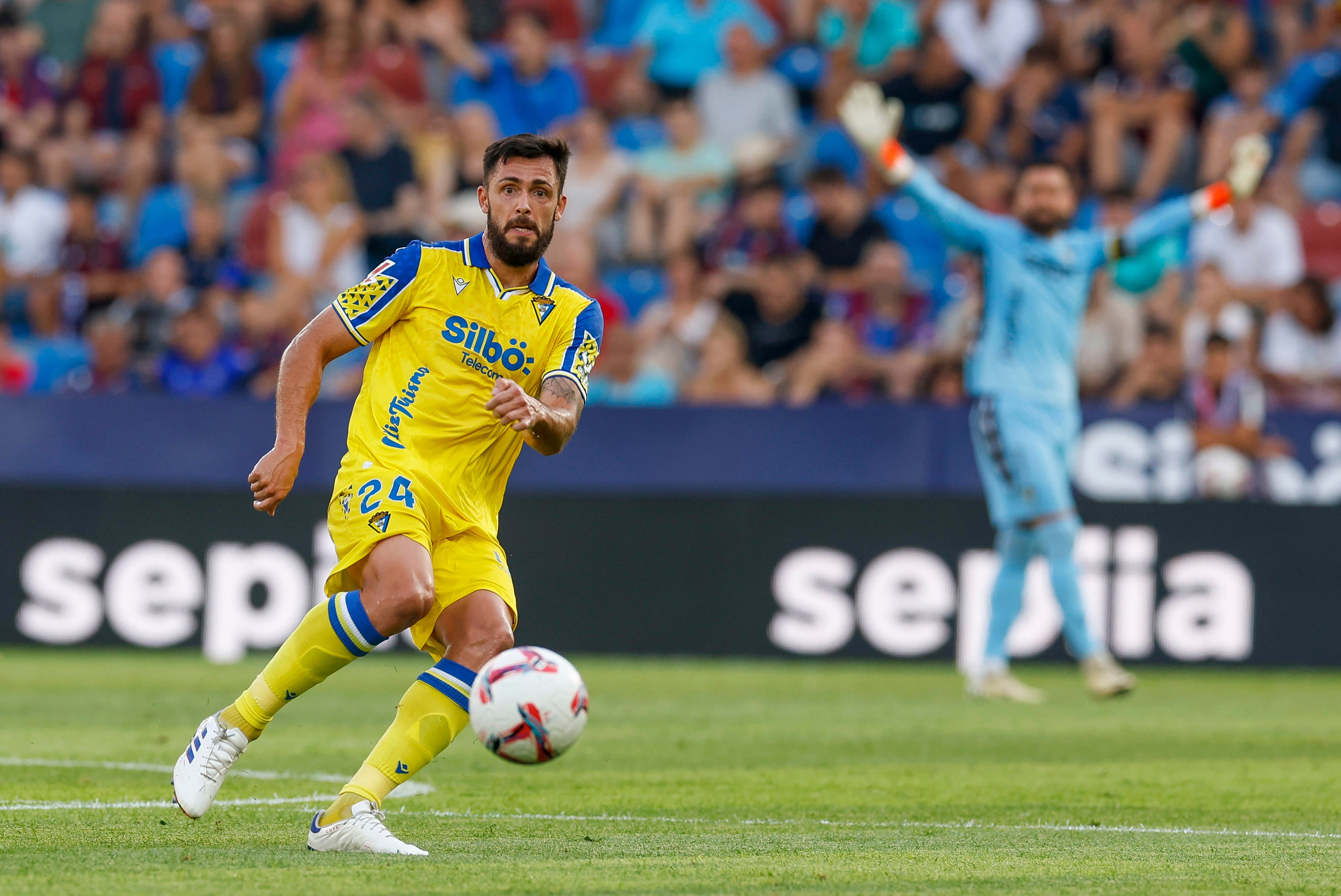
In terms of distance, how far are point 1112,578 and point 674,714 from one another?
4.07 m

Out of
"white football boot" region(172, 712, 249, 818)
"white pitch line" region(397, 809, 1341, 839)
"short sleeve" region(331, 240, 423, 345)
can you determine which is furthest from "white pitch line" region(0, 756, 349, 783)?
"short sleeve" region(331, 240, 423, 345)

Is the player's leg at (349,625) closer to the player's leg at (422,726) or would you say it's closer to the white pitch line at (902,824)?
the player's leg at (422,726)

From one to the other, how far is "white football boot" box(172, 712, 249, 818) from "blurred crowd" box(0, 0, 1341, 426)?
28.1ft

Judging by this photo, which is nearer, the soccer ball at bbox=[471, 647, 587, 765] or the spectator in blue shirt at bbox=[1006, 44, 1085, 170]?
the soccer ball at bbox=[471, 647, 587, 765]

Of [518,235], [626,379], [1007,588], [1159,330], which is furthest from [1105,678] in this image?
[518,235]

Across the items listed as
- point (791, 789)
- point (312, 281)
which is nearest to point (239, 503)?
point (312, 281)

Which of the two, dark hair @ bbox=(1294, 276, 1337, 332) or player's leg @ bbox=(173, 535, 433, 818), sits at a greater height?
dark hair @ bbox=(1294, 276, 1337, 332)

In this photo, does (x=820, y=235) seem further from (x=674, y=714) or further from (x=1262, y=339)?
(x=674, y=714)

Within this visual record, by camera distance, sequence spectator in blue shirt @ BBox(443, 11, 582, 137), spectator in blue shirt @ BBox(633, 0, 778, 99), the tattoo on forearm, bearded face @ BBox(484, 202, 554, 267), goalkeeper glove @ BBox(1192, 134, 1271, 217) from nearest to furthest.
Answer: the tattoo on forearm
bearded face @ BBox(484, 202, 554, 267)
goalkeeper glove @ BBox(1192, 134, 1271, 217)
spectator in blue shirt @ BBox(443, 11, 582, 137)
spectator in blue shirt @ BBox(633, 0, 778, 99)

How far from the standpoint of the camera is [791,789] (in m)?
7.18

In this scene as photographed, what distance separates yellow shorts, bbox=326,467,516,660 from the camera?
555cm

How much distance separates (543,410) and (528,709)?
2.66 ft

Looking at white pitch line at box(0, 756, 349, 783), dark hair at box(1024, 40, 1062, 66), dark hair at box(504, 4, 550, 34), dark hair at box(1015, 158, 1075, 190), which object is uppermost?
dark hair at box(504, 4, 550, 34)

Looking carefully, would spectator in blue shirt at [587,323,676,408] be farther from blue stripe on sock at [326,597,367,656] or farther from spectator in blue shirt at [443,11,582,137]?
blue stripe on sock at [326,597,367,656]
